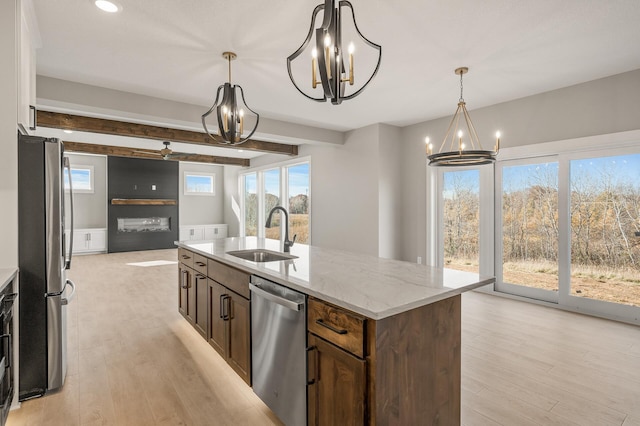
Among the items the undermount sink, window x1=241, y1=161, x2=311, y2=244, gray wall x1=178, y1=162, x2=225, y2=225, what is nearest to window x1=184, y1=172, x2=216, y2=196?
gray wall x1=178, y1=162, x2=225, y2=225

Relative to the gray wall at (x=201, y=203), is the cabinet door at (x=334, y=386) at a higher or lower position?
lower

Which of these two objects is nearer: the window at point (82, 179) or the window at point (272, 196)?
the window at point (272, 196)

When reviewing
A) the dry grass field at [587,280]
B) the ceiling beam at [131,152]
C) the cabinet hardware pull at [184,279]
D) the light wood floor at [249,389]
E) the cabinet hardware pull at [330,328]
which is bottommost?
the light wood floor at [249,389]

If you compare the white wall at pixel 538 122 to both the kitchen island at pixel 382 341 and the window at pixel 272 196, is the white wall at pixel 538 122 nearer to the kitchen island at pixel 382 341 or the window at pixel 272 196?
the kitchen island at pixel 382 341

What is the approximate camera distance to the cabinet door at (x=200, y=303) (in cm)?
286

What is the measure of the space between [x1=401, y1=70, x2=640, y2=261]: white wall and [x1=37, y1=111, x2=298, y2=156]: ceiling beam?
313 cm

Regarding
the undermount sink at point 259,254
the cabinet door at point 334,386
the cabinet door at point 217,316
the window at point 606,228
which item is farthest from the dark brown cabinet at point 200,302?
the window at point 606,228

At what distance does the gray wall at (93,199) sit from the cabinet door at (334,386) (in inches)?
376

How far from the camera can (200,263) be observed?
296cm

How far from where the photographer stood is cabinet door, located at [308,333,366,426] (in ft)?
4.54

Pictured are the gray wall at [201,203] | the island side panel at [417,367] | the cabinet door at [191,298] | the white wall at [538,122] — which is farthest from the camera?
the gray wall at [201,203]

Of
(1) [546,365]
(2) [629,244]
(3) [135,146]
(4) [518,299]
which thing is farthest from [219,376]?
(3) [135,146]

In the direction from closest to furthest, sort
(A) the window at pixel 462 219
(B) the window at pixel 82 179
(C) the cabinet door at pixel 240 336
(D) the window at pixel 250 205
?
1. (C) the cabinet door at pixel 240 336
2. (A) the window at pixel 462 219
3. (B) the window at pixel 82 179
4. (D) the window at pixel 250 205

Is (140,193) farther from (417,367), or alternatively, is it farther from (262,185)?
(417,367)
